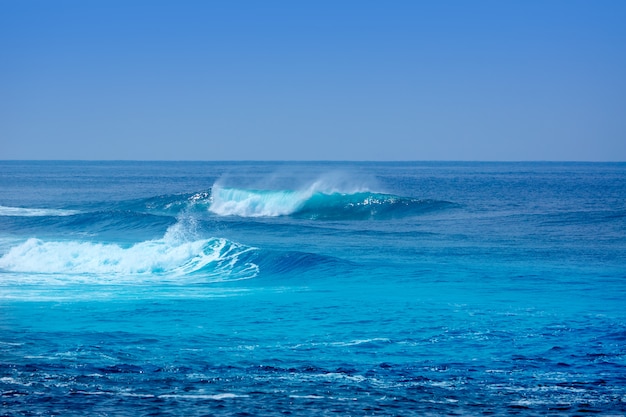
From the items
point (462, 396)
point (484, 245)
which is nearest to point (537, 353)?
point (462, 396)

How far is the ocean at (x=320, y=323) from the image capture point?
→ 8688 mm

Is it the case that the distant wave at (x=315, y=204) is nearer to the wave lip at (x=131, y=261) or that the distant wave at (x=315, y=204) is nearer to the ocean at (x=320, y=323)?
the ocean at (x=320, y=323)

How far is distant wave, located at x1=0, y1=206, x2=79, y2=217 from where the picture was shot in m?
37.7

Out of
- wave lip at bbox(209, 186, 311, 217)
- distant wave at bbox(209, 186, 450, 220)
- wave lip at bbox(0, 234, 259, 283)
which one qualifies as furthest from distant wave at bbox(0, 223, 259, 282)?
wave lip at bbox(209, 186, 311, 217)

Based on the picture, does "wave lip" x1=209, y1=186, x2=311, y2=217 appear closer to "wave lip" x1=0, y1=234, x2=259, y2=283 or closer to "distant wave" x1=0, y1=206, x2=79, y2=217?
"distant wave" x1=0, y1=206, x2=79, y2=217

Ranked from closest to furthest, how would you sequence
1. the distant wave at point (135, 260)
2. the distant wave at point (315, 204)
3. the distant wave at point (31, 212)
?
1. the distant wave at point (135, 260)
2. the distant wave at point (31, 212)
3. the distant wave at point (315, 204)

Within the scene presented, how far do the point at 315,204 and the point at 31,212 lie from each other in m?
14.9

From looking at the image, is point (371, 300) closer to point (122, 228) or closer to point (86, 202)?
point (122, 228)

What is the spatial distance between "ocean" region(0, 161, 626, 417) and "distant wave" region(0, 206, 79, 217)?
683 centimetres

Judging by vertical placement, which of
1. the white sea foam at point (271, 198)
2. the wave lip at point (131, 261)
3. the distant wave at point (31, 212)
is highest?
the white sea foam at point (271, 198)

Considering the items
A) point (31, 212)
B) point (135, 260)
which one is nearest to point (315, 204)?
point (31, 212)

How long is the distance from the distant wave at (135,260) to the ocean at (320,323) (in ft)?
0.29

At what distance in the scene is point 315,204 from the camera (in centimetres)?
4278

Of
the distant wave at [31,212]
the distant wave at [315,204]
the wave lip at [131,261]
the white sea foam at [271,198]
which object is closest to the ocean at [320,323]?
the wave lip at [131,261]
